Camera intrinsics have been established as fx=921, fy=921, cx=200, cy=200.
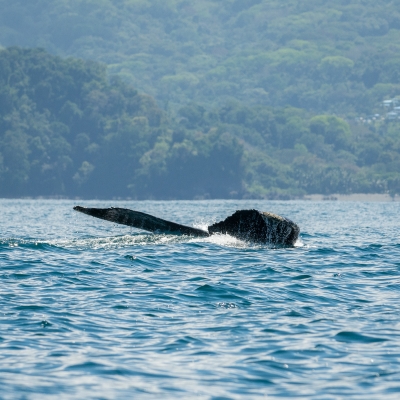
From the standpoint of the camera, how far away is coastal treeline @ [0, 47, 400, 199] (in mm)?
171250

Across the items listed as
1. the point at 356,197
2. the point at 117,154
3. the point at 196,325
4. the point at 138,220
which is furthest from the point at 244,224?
the point at 117,154

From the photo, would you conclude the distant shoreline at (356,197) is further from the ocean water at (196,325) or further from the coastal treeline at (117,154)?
the ocean water at (196,325)

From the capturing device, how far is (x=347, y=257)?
83.1 ft

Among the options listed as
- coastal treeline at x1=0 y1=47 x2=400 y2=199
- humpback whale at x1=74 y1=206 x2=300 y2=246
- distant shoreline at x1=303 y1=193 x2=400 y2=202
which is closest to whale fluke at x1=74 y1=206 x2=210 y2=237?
humpback whale at x1=74 y1=206 x2=300 y2=246

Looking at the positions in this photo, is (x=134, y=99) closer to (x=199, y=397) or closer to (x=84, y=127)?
(x=84, y=127)

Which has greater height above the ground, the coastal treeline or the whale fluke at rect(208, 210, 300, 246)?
the coastal treeline

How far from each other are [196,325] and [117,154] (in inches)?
6439

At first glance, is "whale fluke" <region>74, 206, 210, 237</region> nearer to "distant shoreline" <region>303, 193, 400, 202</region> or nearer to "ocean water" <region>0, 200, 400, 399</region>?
"ocean water" <region>0, 200, 400, 399</region>

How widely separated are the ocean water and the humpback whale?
67 centimetres

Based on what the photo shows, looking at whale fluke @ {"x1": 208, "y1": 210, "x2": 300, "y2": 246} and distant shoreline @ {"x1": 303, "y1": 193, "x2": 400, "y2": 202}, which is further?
distant shoreline @ {"x1": 303, "y1": 193, "x2": 400, "y2": 202}

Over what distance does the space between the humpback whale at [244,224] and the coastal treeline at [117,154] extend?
145m

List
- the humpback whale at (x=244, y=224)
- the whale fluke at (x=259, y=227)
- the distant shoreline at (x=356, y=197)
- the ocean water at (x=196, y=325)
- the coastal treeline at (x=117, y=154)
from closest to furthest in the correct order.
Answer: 1. the ocean water at (x=196, y=325)
2. the humpback whale at (x=244, y=224)
3. the whale fluke at (x=259, y=227)
4. the coastal treeline at (x=117, y=154)
5. the distant shoreline at (x=356, y=197)

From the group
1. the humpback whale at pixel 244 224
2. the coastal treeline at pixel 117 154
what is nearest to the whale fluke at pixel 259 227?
the humpback whale at pixel 244 224

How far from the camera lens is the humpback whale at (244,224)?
22.8 metres
